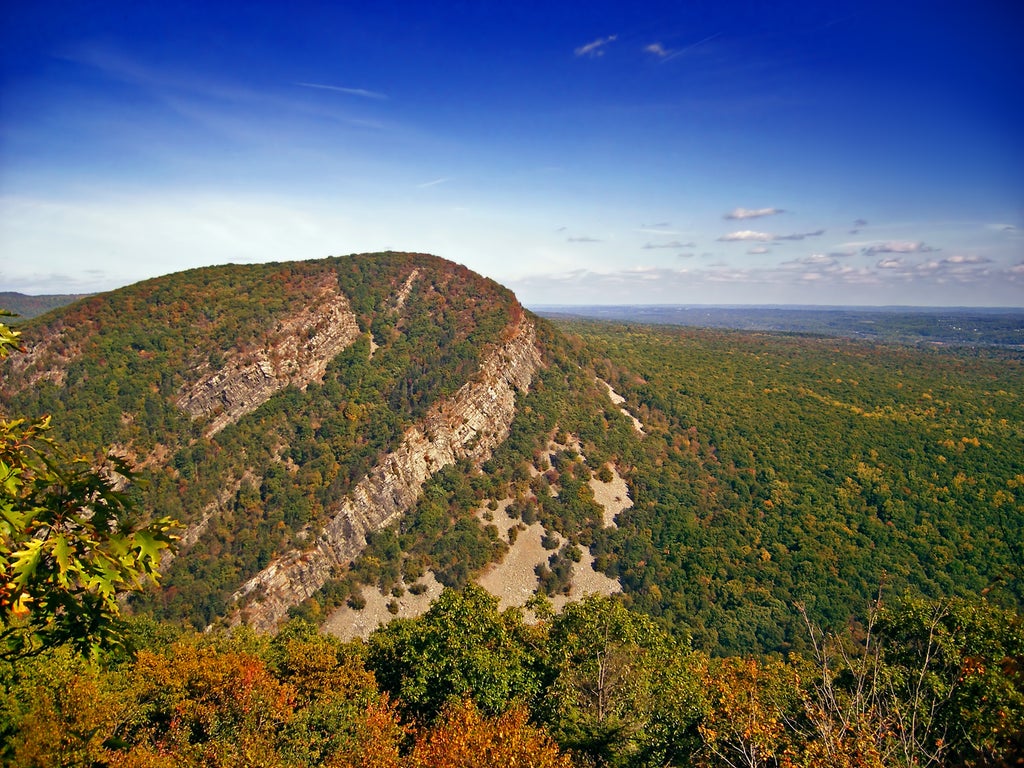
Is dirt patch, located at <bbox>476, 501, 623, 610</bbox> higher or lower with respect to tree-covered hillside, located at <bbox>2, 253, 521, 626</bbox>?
lower

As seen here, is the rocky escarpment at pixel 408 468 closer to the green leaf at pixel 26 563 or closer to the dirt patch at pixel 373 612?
the dirt patch at pixel 373 612

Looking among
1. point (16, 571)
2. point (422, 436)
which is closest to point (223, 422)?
point (422, 436)

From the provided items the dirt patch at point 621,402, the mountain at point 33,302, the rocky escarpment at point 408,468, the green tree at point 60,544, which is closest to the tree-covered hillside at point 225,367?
the rocky escarpment at point 408,468

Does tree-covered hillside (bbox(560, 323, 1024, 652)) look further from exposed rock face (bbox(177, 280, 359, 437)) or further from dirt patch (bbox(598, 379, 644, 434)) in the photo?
exposed rock face (bbox(177, 280, 359, 437))

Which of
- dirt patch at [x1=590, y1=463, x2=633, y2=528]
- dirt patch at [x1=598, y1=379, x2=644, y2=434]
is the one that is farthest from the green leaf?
dirt patch at [x1=598, y1=379, x2=644, y2=434]

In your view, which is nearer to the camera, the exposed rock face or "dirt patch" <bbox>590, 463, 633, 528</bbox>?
"dirt patch" <bbox>590, 463, 633, 528</bbox>

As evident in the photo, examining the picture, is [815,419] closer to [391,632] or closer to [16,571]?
[391,632]

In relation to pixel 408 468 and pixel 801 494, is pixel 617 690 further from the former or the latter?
pixel 801 494
